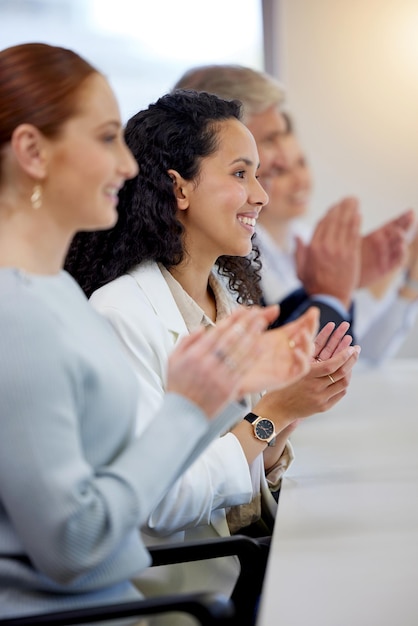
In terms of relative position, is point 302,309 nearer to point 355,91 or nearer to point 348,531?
point 355,91

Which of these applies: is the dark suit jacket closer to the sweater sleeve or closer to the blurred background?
the blurred background

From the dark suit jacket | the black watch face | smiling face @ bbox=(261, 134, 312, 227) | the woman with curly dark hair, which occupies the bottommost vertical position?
the dark suit jacket

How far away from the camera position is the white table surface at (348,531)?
1.09m

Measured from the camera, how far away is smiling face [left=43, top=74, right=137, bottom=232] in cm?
109

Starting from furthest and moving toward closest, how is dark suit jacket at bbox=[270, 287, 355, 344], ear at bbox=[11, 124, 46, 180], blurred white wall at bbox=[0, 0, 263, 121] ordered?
blurred white wall at bbox=[0, 0, 263, 121] → dark suit jacket at bbox=[270, 287, 355, 344] → ear at bbox=[11, 124, 46, 180]

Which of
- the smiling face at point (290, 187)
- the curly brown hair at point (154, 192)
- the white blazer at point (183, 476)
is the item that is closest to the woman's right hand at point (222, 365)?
the white blazer at point (183, 476)

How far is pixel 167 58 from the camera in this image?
15.5 feet

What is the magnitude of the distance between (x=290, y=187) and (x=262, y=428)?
2992mm

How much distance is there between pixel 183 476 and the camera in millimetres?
1526

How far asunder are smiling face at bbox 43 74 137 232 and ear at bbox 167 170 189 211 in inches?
29.5

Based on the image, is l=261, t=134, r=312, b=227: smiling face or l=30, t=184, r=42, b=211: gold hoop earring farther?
l=261, t=134, r=312, b=227: smiling face

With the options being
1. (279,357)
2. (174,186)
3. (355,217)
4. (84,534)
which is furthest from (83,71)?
(355,217)

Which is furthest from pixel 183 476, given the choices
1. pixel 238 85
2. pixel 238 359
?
pixel 238 85

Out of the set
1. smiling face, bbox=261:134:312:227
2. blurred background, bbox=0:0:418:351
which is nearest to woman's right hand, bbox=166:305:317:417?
smiling face, bbox=261:134:312:227
